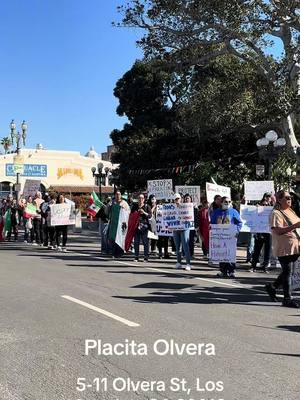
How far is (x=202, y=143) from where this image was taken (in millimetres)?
32875

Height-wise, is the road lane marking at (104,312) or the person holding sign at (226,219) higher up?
the person holding sign at (226,219)

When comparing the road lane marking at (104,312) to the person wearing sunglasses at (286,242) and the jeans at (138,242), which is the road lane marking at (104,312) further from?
the jeans at (138,242)

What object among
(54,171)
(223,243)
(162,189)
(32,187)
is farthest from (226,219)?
(54,171)

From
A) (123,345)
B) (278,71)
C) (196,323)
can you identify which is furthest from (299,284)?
(278,71)

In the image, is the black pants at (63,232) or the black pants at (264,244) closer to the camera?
the black pants at (264,244)

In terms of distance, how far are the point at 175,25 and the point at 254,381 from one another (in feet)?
61.8

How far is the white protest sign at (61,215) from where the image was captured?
1852 cm

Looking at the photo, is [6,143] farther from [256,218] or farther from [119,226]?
[256,218]

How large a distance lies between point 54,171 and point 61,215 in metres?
50.2

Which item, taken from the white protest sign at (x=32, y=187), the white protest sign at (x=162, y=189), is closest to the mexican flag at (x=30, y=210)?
the white protest sign at (x=32, y=187)

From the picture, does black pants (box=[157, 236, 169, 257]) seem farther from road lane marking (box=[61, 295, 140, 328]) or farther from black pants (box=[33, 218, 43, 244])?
road lane marking (box=[61, 295, 140, 328])

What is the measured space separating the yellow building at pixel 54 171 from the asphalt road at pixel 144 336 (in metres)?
53.5

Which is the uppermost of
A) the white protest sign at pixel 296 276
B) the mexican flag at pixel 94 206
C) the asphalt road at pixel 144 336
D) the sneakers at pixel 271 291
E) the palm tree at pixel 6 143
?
the palm tree at pixel 6 143

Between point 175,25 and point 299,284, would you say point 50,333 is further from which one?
point 175,25
